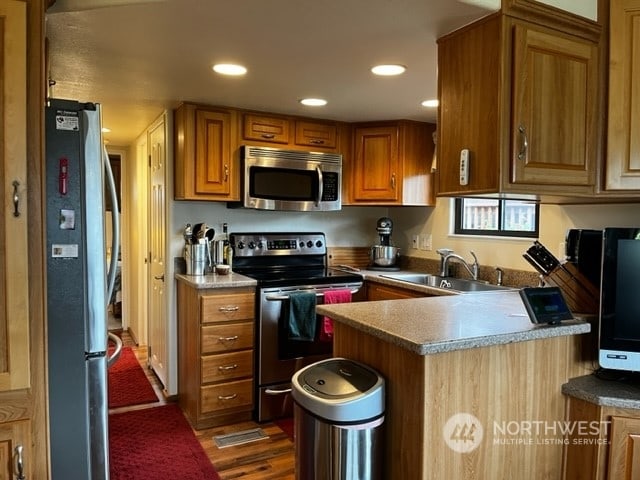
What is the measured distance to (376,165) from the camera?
12.1 ft

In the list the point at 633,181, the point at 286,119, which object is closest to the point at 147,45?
the point at 286,119

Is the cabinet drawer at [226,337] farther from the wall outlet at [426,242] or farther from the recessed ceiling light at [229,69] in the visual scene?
the wall outlet at [426,242]

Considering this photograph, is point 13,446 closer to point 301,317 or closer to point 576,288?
point 301,317

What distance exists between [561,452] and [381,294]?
1693mm

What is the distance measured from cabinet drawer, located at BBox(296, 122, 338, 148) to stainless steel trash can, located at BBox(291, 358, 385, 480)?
7.27 feet

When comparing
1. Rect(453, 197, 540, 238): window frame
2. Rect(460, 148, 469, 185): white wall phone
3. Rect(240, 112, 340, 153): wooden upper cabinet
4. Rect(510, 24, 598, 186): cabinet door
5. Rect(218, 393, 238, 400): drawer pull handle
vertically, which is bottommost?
Rect(218, 393, 238, 400): drawer pull handle

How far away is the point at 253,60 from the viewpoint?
222 centimetres

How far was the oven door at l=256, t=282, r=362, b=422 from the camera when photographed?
306 centimetres

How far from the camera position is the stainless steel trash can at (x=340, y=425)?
1.52 metres

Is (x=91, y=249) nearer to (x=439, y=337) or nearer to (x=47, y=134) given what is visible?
(x=47, y=134)

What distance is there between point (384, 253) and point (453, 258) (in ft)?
2.06

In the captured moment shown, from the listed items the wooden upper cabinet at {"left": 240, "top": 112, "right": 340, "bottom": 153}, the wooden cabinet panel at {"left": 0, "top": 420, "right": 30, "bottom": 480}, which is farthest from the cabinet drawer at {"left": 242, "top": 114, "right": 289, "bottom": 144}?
the wooden cabinet panel at {"left": 0, "top": 420, "right": 30, "bottom": 480}

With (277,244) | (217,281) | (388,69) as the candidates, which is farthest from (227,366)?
(388,69)

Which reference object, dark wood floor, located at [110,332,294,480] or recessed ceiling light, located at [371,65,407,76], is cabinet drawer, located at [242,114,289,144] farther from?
dark wood floor, located at [110,332,294,480]
